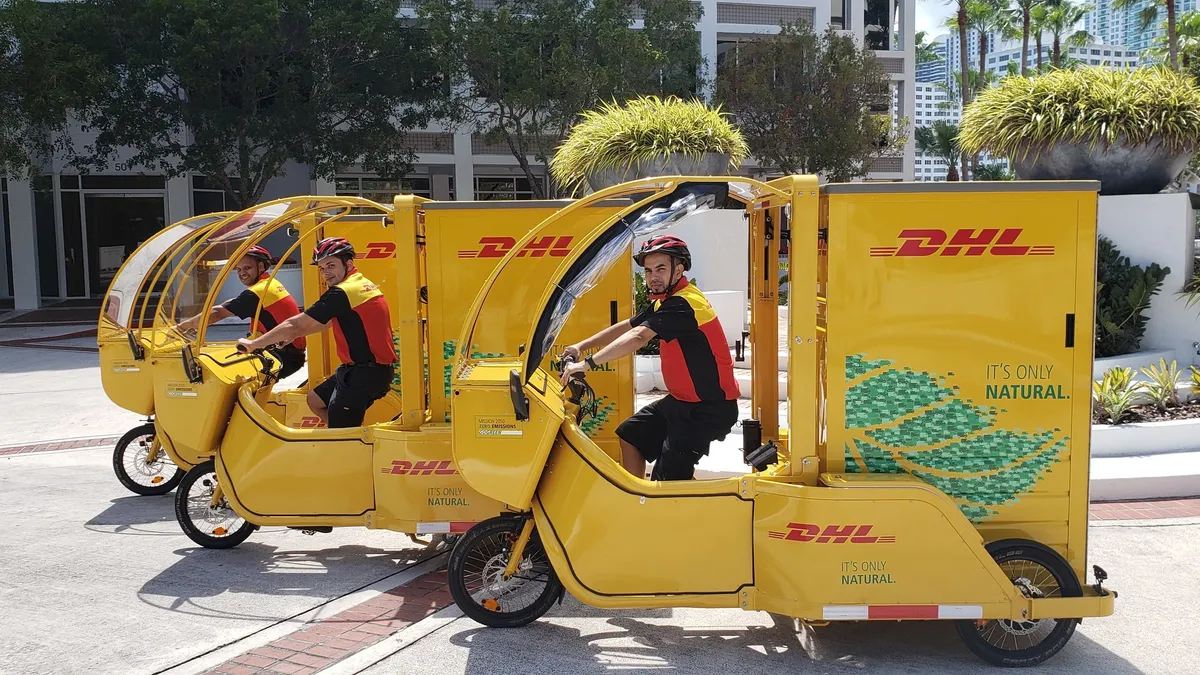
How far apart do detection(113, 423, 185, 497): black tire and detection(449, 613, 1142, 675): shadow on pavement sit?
377 cm

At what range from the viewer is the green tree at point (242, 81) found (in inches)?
773

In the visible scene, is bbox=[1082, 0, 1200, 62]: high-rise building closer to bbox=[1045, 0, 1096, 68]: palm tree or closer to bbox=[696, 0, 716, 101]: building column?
bbox=[1045, 0, 1096, 68]: palm tree

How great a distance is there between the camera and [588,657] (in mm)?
4465

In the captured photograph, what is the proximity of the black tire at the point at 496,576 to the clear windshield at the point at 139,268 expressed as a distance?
340 cm

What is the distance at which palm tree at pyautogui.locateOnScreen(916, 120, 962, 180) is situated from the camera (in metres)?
39.5

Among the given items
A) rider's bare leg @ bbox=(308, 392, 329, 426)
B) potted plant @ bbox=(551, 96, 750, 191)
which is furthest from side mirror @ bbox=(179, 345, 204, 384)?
potted plant @ bbox=(551, 96, 750, 191)

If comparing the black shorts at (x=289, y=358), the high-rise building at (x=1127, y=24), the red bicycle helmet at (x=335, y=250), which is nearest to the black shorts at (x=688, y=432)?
the red bicycle helmet at (x=335, y=250)

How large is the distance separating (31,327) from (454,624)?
18546mm

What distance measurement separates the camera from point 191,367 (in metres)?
5.89

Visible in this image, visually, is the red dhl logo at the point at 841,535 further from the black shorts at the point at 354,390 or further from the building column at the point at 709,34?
the building column at the point at 709,34

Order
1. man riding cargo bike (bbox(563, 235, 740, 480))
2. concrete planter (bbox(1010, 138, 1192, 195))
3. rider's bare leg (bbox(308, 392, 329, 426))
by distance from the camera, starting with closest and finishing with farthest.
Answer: man riding cargo bike (bbox(563, 235, 740, 480)) < rider's bare leg (bbox(308, 392, 329, 426)) < concrete planter (bbox(1010, 138, 1192, 195))

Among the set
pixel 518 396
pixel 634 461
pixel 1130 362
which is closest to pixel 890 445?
pixel 634 461

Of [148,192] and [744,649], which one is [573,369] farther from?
[148,192]

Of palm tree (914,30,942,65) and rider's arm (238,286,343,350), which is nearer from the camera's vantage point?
rider's arm (238,286,343,350)
